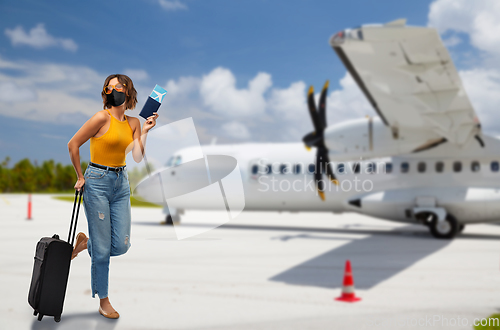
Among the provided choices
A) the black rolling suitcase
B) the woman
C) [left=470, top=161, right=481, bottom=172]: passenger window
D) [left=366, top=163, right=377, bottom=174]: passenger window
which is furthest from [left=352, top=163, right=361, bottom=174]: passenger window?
the black rolling suitcase

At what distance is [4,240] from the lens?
10516mm

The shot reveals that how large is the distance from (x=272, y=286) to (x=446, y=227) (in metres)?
7.68

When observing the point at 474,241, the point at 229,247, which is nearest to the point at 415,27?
the point at 229,247

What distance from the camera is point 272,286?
5.66 m

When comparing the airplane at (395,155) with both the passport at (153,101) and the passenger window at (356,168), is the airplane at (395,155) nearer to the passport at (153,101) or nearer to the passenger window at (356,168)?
the passenger window at (356,168)

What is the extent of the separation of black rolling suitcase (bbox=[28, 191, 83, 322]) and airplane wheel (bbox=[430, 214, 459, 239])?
34.7 ft

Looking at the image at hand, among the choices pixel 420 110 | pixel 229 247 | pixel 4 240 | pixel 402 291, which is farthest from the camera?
pixel 4 240

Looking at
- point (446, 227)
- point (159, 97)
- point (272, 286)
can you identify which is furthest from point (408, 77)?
point (159, 97)

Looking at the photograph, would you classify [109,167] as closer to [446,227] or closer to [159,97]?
[159,97]

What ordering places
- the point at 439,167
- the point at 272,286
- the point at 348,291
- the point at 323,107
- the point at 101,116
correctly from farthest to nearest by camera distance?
the point at 439,167
the point at 323,107
the point at 272,286
the point at 348,291
the point at 101,116

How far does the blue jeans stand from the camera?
3338 millimetres

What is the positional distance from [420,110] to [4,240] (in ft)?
37.4

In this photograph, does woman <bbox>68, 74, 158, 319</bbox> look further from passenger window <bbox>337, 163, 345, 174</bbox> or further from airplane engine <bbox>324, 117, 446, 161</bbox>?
passenger window <bbox>337, 163, 345, 174</bbox>

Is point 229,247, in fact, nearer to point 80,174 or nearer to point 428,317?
point 428,317
